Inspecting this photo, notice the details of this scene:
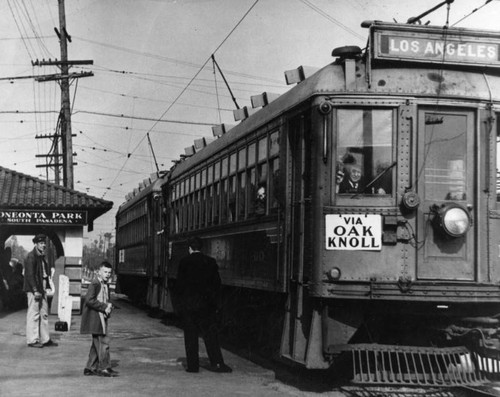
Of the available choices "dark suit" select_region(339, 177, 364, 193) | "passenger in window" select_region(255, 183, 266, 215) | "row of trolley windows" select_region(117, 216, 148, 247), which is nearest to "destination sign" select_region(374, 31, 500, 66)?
"dark suit" select_region(339, 177, 364, 193)

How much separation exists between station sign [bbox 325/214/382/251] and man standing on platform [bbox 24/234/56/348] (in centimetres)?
566

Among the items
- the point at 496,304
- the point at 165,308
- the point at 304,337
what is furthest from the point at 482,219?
the point at 165,308

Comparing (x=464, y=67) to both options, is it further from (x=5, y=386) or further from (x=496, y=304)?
(x=5, y=386)

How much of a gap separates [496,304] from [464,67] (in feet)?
7.97

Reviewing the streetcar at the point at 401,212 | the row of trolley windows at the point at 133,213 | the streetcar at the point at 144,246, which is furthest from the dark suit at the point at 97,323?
the row of trolley windows at the point at 133,213

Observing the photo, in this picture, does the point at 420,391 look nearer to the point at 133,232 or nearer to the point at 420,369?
the point at 420,369

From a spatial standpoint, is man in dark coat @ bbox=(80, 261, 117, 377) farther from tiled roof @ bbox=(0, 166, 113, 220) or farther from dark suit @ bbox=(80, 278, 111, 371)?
tiled roof @ bbox=(0, 166, 113, 220)

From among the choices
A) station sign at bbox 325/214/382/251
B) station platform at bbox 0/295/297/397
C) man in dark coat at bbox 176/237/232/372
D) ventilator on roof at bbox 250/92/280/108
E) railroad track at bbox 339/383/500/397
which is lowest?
station platform at bbox 0/295/297/397

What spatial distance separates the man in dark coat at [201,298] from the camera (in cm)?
986

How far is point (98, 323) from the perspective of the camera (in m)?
9.22

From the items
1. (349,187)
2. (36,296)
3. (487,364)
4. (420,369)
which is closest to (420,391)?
(420,369)

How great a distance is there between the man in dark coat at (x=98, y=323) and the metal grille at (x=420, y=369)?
2.98m

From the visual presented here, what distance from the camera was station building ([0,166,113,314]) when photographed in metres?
19.3

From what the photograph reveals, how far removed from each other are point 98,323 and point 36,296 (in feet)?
10.7
